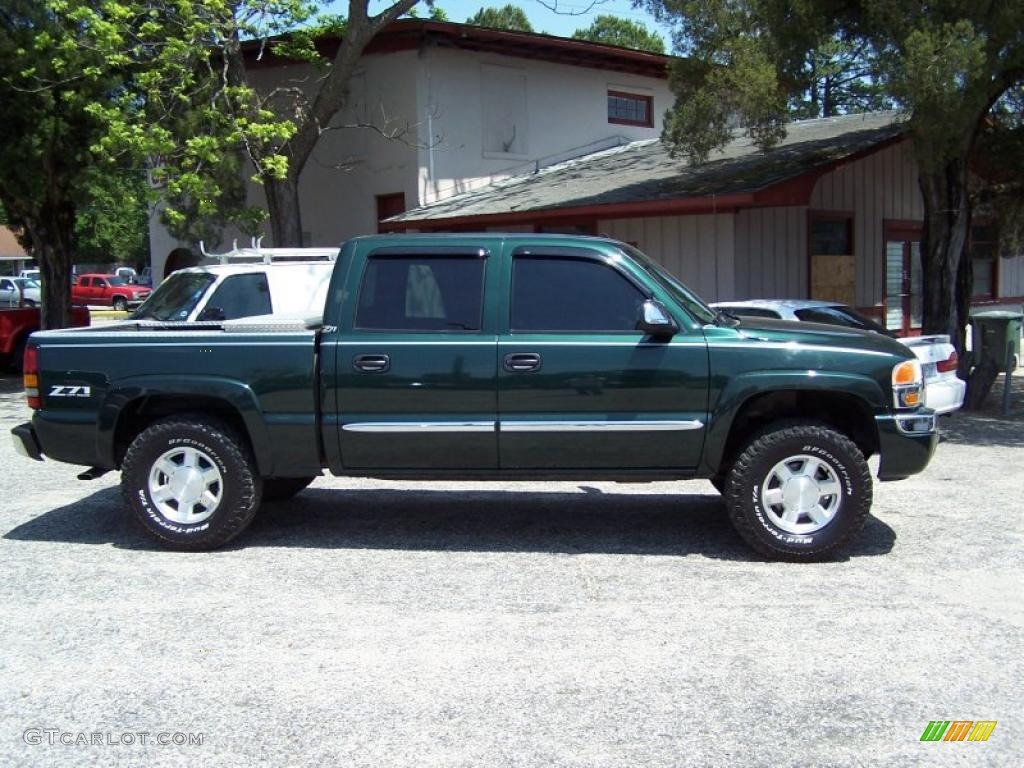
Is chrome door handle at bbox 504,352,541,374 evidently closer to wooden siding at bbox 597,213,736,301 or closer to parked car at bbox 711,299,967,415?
parked car at bbox 711,299,967,415

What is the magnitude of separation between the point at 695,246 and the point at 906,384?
31.3ft

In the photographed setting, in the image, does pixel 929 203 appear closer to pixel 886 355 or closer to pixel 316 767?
pixel 886 355

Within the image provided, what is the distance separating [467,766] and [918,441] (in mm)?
3720

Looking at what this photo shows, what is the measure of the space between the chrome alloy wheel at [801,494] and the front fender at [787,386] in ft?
1.44

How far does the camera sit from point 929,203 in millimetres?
13031

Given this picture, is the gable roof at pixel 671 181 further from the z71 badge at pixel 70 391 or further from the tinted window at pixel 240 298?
the z71 badge at pixel 70 391

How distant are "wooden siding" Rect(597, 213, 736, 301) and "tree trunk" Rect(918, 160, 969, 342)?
286 cm

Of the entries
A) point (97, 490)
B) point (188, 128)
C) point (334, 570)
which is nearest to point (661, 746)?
point (334, 570)

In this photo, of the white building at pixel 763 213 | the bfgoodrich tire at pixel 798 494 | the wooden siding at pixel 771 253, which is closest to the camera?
the bfgoodrich tire at pixel 798 494

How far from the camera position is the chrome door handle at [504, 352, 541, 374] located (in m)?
6.21

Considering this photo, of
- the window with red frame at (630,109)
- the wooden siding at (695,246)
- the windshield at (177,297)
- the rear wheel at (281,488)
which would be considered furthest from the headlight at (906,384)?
the window with red frame at (630,109)

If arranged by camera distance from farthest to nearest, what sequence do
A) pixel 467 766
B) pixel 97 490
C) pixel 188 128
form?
1. pixel 188 128
2. pixel 97 490
3. pixel 467 766

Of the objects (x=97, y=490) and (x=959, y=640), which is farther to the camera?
(x=97, y=490)

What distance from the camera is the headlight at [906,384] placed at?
615 centimetres
